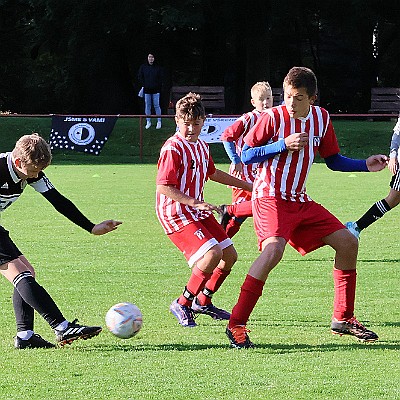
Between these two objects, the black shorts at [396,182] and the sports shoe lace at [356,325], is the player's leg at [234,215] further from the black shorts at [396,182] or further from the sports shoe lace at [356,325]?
the sports shoe lace at [356,325]

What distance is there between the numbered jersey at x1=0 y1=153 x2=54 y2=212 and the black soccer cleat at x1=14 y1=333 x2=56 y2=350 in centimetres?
82

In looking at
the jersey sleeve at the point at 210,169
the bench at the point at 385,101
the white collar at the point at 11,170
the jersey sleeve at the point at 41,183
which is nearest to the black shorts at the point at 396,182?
the jersey sleeve at the point at 210,169

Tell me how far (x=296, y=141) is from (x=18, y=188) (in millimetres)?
1717

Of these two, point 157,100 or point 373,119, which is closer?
point 157,100

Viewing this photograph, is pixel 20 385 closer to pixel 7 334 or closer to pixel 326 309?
pixel 7 334

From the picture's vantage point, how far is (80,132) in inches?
976

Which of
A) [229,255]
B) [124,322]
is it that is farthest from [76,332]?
[229,255]

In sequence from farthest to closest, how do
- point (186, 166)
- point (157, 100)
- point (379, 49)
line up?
point (379, 49), point (157, 100), point (186, 166)

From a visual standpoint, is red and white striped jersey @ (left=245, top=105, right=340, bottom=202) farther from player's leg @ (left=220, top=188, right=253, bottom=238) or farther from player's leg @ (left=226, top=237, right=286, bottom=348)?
player's leg @ (left=220, top=188, right=253, bottom=238)

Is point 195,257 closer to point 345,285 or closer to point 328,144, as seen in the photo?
point 345,285

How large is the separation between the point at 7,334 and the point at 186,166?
5.37 feet

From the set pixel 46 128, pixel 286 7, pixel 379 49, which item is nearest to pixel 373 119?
pixel 286 7

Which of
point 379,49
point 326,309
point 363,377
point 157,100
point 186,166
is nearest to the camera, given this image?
point 363,377

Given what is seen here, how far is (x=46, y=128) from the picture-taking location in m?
28.1
